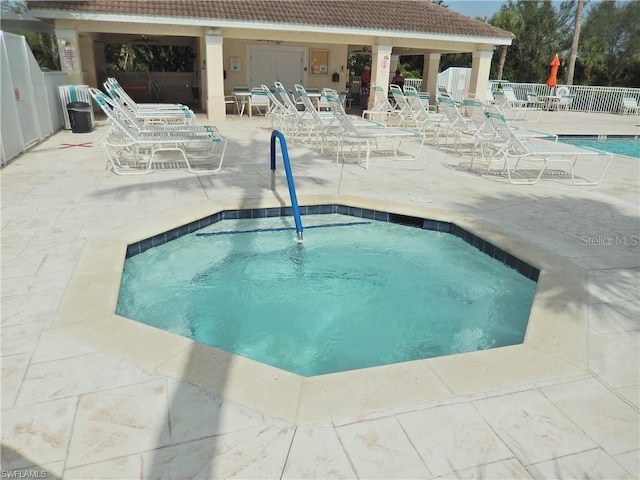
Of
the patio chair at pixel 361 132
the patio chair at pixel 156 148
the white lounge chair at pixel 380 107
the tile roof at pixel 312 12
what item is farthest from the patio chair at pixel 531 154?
the tile roof at pixel 312 12

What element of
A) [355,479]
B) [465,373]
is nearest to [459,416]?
[465,373]

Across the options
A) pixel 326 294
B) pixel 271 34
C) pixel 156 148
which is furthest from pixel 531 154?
pixel 271 34

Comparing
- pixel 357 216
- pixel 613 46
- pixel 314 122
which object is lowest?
pixel 357 216

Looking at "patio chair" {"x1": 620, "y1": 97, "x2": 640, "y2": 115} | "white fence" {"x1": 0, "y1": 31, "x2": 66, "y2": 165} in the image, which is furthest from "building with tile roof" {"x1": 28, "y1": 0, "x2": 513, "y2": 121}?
"patio chair" {"x1": 620, "y1": 97, "x2": 640, "y2": 115}

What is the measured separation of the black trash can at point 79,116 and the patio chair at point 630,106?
2162cm

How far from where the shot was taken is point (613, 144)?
13.7 metres

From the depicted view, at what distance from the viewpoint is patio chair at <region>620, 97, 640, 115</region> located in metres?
21.0

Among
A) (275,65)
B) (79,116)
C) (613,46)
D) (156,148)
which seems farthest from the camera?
(613,46)

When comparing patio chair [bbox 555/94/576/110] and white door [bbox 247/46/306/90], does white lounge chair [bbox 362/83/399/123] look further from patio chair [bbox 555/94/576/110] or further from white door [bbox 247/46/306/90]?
patio chair [bbox 555/94/576/110]

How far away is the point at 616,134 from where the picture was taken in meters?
14.3

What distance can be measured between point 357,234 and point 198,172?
10.0ft

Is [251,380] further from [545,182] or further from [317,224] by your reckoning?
[545,182]

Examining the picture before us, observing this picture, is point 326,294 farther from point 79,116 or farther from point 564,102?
point 564,102

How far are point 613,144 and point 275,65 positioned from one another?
11.8m
